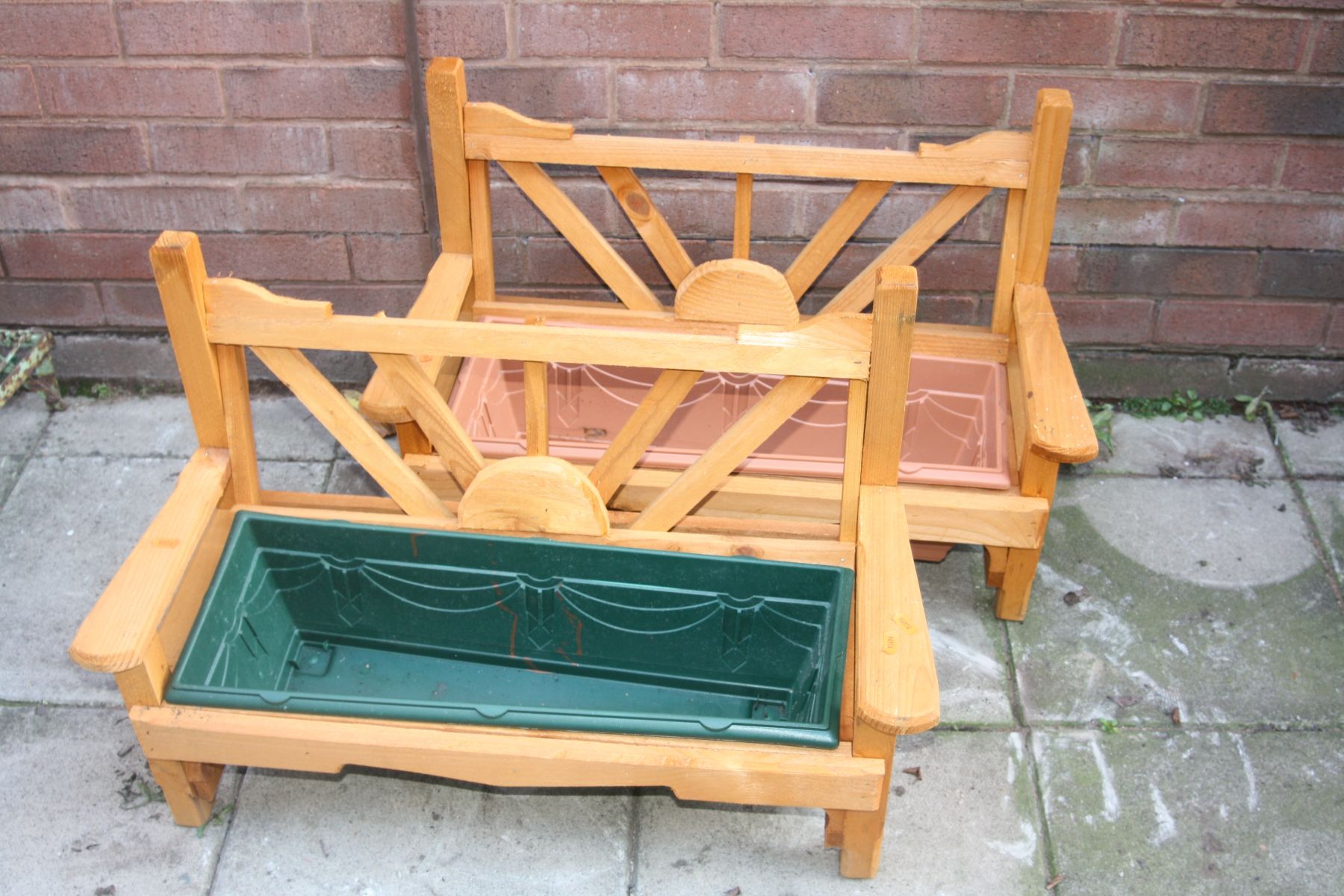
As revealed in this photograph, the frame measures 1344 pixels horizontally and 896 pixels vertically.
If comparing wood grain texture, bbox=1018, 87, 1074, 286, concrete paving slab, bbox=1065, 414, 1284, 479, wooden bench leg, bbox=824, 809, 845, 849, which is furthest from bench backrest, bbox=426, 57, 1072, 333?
wooden bench leg, bbox=824, 809, 845, 849

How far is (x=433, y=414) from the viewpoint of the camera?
254 cm

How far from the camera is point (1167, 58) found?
11.1 feet

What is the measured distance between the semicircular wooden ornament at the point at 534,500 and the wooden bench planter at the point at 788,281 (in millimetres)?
166

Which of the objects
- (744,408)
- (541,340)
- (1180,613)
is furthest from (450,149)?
Answer: (1180,613)

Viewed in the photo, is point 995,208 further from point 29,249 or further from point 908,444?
point 29,249

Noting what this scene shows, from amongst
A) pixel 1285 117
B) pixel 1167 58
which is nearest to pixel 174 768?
pixel 1167 58

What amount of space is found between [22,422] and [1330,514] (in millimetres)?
3960

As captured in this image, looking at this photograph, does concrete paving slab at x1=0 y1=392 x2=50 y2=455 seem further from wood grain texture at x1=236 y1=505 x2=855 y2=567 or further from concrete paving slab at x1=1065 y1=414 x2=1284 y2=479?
concrete paving slab at x1=1065 y1=414 x2=1284 y2=479

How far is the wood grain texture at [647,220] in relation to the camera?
10.5ft

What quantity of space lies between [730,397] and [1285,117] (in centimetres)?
176

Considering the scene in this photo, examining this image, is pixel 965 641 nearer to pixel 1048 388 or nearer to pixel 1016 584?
pixel 1016 584

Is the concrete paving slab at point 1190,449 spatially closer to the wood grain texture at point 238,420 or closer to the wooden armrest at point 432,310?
the wooden armrest at point 432,310

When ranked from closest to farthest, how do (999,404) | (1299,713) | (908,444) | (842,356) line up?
(842,356)
(1299,713)
(999,404)
(908,444)

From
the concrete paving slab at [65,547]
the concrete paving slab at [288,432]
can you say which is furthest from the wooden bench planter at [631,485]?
the concrete paving slab at [288,432]
